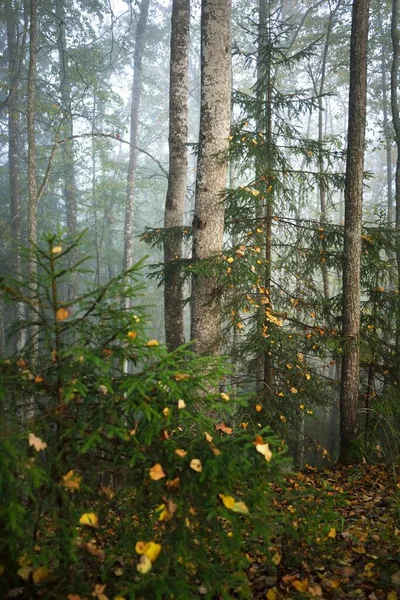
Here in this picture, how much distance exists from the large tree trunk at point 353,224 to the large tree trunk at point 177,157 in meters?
3.07

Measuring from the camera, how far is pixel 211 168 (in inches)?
221

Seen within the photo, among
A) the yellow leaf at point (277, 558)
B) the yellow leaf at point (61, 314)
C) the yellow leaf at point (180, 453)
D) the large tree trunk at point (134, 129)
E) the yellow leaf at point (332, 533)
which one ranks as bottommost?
the yellow leaf at point (332, 533)

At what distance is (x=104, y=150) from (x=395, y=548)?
2107cm

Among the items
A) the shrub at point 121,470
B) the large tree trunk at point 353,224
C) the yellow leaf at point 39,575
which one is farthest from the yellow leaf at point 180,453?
the large tree trunk at point 353,224

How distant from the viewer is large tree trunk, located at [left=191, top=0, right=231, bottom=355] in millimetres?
5523

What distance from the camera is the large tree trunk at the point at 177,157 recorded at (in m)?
7.88

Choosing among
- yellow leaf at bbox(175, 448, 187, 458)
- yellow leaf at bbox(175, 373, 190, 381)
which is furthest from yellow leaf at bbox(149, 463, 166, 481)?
yellow leaf at bbox(175, 373, 190, 381)

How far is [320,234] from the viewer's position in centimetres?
669

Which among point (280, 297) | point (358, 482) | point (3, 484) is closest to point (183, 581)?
point (3, 484)

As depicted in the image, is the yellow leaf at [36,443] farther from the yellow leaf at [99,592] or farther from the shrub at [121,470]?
the yellow leaf at [99,592]

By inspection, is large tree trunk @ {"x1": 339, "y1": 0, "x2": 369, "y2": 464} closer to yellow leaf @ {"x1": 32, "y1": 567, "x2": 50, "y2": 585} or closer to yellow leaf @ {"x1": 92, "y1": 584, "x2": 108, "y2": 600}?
yellow leaf @ {"x1": 92, "y1": 584, "x2": 108, "y2": 600}

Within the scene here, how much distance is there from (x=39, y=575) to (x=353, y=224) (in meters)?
5.79

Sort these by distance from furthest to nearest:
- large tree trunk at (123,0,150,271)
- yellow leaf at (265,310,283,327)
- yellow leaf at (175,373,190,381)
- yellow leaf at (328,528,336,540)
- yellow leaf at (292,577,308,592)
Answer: large tree trunk at (123,0,150,271)
yellow leaf at (265,310,283,327)
yellow leaf at (328,528,336,540)
yellow leaf at (292,577,308,592)
yellow leaf at (175,373,190,381)

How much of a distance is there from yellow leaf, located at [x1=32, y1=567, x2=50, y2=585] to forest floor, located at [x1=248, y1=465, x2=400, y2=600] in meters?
1.31
